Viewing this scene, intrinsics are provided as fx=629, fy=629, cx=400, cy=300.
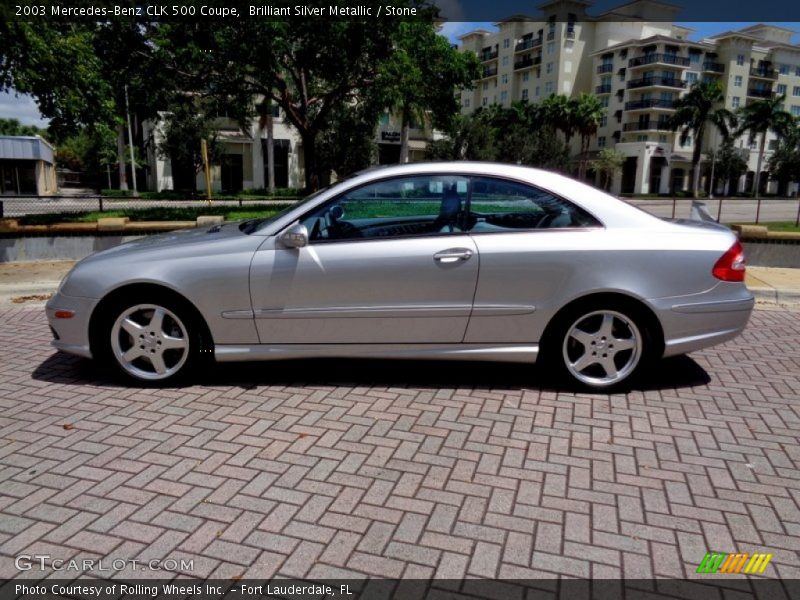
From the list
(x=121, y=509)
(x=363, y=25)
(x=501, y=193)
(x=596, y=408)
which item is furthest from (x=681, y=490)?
(x=363, y=25)

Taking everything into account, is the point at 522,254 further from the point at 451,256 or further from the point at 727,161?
the point at 727,161

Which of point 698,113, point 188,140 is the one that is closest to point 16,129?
point 188,140

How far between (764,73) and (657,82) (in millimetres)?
20447

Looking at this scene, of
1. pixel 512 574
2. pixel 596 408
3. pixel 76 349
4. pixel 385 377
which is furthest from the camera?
pixel 385 377

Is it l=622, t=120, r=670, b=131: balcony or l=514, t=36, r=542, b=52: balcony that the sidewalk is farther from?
l=514, t=36, r=542, b=52: balcony

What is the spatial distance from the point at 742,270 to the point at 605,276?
107 cm

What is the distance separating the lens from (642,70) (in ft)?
249

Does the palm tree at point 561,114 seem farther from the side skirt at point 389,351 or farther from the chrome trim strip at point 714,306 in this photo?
the side skirt at point 389,351

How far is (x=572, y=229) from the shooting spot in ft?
A: 14.8

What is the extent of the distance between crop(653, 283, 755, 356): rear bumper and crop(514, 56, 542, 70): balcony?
3408 inches

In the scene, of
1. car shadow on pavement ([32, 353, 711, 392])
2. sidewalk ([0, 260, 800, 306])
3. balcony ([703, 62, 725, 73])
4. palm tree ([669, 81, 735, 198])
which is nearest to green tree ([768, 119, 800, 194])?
palm tree ([669, 81, 735, 198])

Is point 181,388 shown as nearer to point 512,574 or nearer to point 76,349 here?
point 76,349

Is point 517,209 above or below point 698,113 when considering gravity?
below

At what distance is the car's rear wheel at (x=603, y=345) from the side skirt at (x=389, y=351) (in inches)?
10.7
